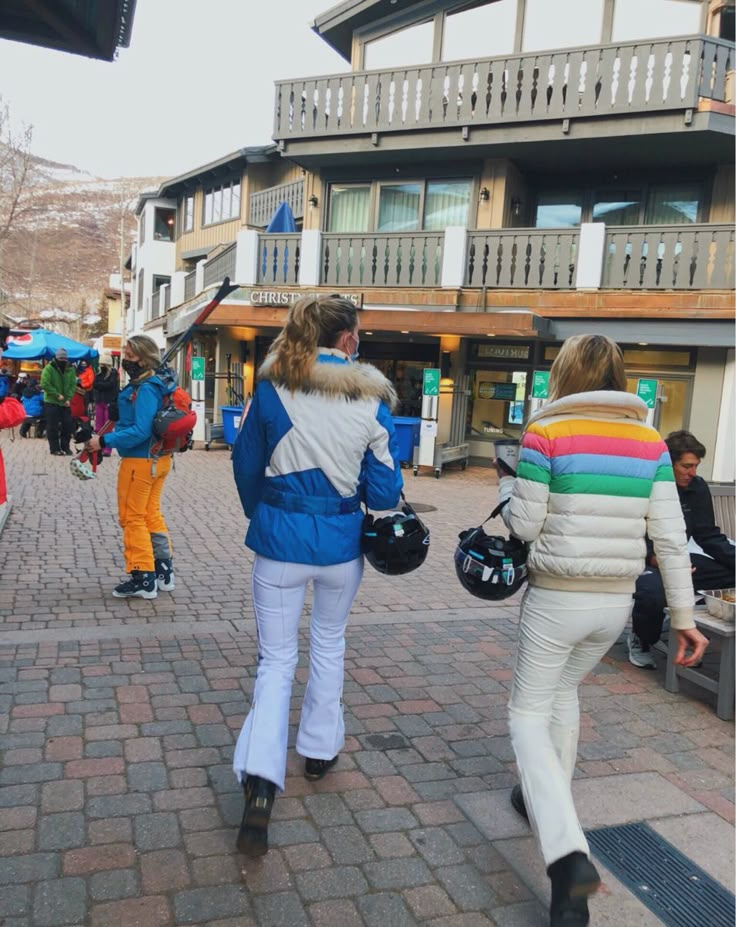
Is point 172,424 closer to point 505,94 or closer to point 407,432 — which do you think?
point 407,432

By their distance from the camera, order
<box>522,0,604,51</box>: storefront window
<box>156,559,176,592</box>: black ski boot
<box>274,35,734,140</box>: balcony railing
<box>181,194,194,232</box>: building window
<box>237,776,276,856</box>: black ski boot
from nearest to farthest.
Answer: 1. <box>237,776,276,856</box>: black ski boot
2. <box>156,559,176,592</box>: black ski boot
3. <box>274,35,734,140</box>: balcony railing
4. <box>522,0,604,51</box>: storefront window
5. <box>181,194,194,232</box>: building window

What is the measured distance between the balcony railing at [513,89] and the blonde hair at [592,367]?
1238cm

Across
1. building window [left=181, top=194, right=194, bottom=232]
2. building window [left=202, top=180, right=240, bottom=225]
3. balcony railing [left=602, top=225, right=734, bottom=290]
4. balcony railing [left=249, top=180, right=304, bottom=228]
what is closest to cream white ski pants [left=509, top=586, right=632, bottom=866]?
balcony railing [left=602, top=225, right=734, bottom=290]

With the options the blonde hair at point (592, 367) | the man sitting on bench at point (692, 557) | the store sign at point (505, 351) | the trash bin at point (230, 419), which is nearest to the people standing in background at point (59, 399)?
the trash bin at point (230, 419)

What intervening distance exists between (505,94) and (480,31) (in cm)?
205

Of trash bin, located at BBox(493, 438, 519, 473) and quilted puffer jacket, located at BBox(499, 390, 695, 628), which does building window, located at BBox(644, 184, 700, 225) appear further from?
quilted puffer jacket, located at BBox(499, 390, 695, 628)

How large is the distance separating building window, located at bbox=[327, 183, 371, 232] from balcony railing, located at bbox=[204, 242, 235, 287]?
2469 millimetres

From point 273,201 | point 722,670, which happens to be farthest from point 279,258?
point 722,670

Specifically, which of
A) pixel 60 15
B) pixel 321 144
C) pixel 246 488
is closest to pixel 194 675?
pixel 246 488

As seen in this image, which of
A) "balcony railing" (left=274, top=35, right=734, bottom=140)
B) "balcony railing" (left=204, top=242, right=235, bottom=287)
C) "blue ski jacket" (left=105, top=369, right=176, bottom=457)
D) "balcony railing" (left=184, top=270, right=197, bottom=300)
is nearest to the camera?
"blue ski jacket" (left=105, top=369, right=176, bottom=457)

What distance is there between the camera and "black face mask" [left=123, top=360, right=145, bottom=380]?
502 cm

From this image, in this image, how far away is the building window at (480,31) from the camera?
48.4 ft

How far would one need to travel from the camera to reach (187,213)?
2673 cm

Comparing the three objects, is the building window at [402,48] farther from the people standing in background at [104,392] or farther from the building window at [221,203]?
the people standing in background at [104,392]
